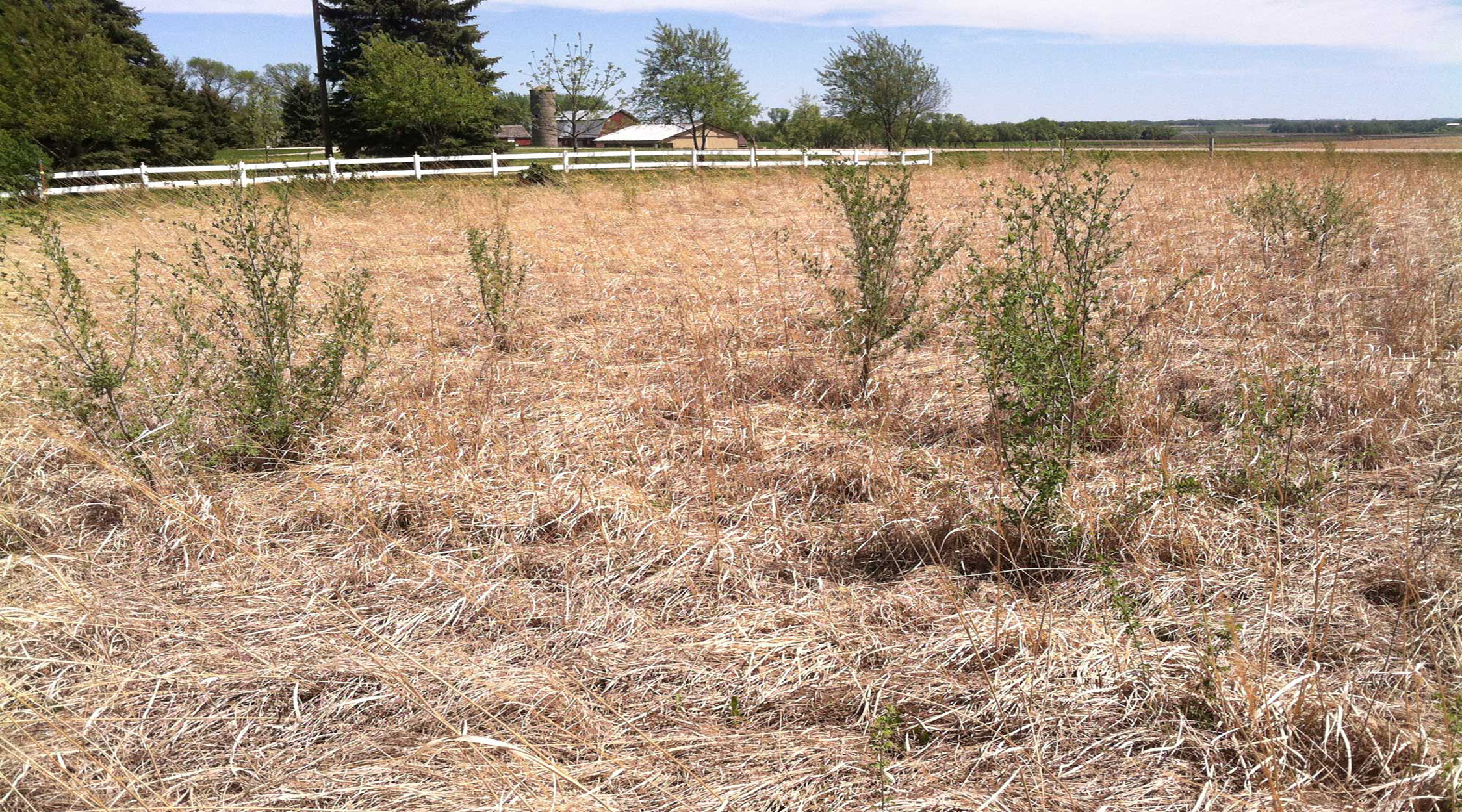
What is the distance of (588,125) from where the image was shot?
199 feet

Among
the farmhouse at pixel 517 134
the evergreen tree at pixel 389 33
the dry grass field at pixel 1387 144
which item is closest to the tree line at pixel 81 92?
the evergreen tree at pixel 389 33

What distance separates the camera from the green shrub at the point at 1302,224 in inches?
294

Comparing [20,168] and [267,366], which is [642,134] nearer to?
[20,168]

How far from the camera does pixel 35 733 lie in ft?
7.89

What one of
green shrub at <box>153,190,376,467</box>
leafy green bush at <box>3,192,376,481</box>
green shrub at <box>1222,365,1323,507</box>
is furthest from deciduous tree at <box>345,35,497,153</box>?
green shrub at <box>1222,365,1323,507</box>

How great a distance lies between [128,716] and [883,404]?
3.53m

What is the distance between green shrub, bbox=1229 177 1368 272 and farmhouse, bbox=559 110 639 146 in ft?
95.5

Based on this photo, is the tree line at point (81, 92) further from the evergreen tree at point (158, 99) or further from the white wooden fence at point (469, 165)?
the white wooden fence at point (469, 165)

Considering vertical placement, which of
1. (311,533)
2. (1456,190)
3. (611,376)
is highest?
(1456,190)

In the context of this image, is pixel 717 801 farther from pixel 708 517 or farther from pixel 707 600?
pixel 708 517

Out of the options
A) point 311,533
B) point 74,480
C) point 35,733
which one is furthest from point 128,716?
point 74,480

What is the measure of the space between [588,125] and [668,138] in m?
7.68

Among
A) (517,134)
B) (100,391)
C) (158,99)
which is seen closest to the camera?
(100,391)

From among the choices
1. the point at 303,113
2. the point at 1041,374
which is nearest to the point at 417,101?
the point at 303,113
